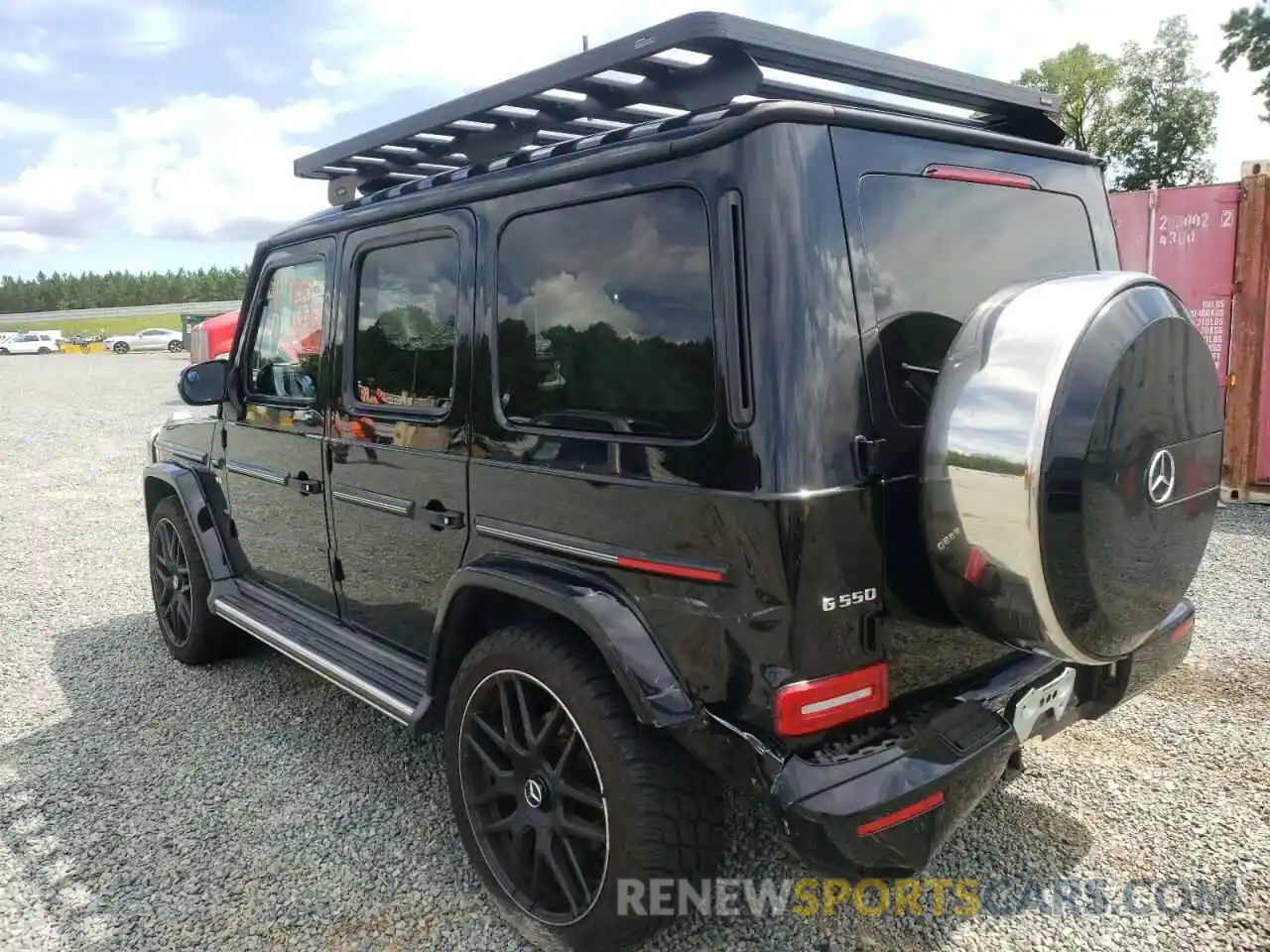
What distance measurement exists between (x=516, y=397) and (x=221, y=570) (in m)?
2.39

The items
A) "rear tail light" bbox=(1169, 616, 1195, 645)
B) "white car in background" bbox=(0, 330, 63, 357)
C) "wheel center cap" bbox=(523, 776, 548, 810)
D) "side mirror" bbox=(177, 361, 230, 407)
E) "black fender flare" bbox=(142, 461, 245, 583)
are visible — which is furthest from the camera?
"white car in background" bbox=(0, 330, 63, 357)

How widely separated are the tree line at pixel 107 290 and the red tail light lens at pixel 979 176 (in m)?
106

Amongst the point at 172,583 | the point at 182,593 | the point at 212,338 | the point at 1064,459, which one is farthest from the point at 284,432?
the point at 212,338

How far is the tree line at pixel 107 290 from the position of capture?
328 ft

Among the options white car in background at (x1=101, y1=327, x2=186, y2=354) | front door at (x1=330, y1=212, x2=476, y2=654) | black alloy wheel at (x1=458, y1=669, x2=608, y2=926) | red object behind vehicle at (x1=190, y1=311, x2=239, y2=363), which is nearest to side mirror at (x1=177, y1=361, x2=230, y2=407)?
front door at (x1=330, y1=212, x2=476, y2=654)

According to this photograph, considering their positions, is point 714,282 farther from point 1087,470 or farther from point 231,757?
point 231,757

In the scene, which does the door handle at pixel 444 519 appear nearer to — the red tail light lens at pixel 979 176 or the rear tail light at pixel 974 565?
the rear tail light at pixel 974 565

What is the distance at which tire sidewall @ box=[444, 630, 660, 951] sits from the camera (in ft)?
7.29

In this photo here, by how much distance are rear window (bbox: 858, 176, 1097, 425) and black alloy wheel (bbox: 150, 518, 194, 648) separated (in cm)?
367

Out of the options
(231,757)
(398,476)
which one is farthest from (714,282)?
Result: (231,757)

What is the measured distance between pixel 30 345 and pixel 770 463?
58.4 metres

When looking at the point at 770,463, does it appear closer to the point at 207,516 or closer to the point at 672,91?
the point at 672,91

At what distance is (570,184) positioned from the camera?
7.97ft

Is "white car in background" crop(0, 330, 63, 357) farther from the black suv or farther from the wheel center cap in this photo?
the wheel center cap
